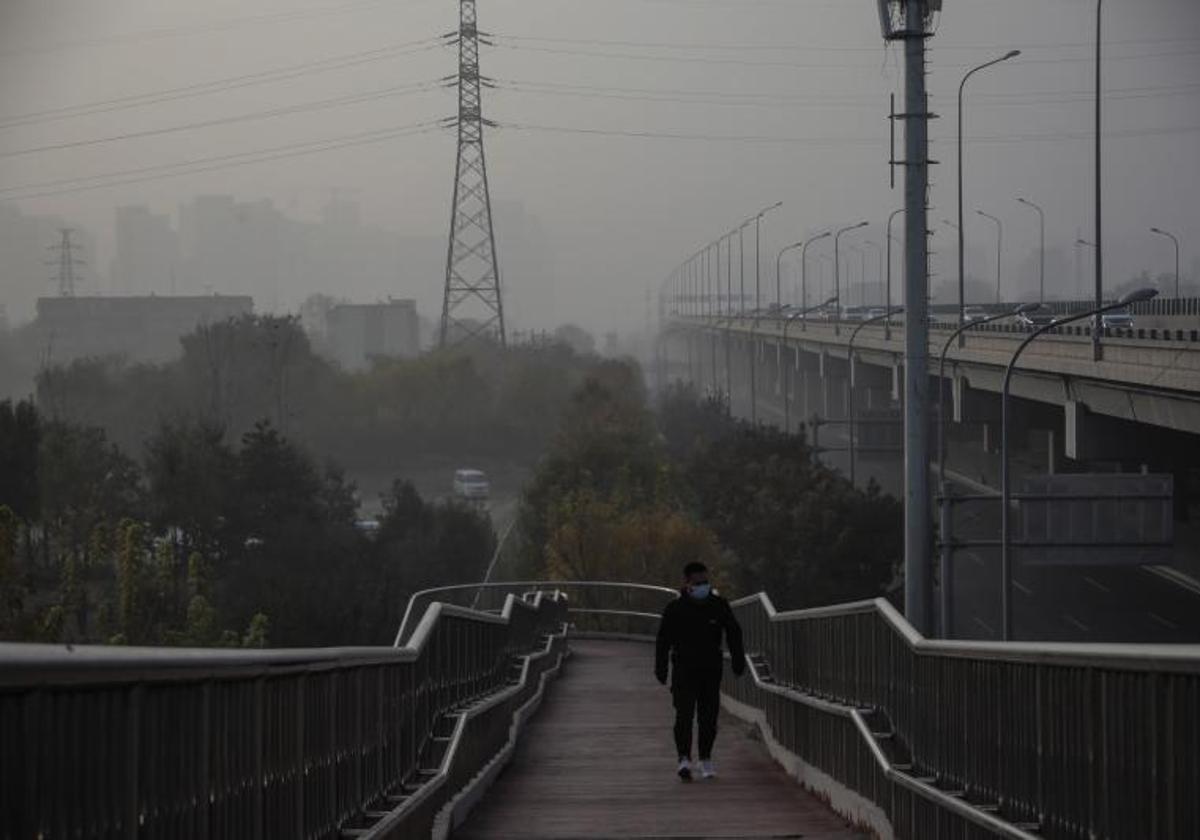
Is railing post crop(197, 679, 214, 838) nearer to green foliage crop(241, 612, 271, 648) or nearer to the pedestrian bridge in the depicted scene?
the pedestrian bridge

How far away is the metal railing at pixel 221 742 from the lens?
5598 millimetres

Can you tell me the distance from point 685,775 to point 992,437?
64.0m

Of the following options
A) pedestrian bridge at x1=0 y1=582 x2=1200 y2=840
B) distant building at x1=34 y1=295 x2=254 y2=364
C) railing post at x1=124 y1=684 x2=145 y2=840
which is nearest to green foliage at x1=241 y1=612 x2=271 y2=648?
pedestrian bridge at x1=0 y1=582 x2=1200 y2=840

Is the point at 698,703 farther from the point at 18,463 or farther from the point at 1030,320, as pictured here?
the point at 1030,320

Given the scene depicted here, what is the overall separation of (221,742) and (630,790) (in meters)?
9.23

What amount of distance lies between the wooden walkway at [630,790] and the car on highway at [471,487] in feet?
268

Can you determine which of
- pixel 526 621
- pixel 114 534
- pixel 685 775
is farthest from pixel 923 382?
pixel 114 534

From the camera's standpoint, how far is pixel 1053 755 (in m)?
9.48

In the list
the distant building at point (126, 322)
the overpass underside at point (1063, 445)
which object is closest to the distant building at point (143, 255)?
the distant building at point (126, 322)

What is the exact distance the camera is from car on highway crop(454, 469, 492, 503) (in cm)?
10871

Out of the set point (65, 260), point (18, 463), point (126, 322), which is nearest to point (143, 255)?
point (126, 322)

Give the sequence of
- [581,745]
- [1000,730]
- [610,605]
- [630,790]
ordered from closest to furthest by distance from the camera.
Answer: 1. [1000,730]
2. [630,790]
3. [581,745]
4. [610,605]

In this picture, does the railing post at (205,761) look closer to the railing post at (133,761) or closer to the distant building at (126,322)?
the railing post at (133,761)

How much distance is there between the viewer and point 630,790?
16594 millimetres
